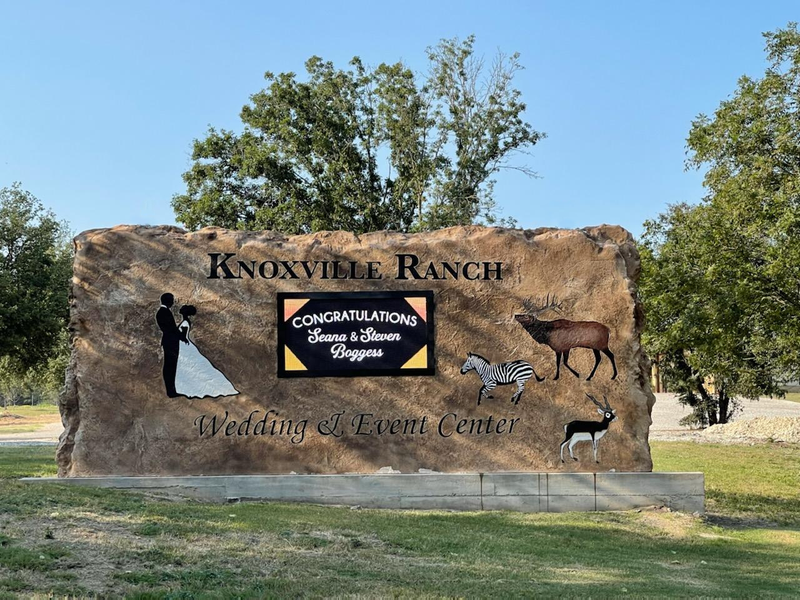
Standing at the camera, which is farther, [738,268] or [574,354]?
[738,268]

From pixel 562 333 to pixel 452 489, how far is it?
2965 mm

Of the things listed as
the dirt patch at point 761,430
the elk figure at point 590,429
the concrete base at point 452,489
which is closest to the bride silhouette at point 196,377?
the concrete base at point 452,489

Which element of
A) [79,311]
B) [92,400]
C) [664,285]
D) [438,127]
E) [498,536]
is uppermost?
[438,127]

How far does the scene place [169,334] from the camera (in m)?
14.0

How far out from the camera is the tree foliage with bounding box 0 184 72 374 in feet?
86.6

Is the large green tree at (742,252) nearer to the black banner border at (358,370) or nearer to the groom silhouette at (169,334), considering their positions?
the black banner border at (358,370)

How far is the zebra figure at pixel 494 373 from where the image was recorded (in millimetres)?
13992

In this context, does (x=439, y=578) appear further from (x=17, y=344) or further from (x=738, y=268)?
(x=17, y=344)

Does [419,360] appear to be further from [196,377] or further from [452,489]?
[196,377]

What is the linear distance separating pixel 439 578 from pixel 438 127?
27.5 metres

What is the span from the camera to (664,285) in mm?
21047

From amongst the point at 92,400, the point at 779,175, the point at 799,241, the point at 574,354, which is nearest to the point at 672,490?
the point at 574,354

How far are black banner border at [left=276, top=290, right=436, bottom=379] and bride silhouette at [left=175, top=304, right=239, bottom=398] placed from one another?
0.93m

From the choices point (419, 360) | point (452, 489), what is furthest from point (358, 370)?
point (452, 489)
